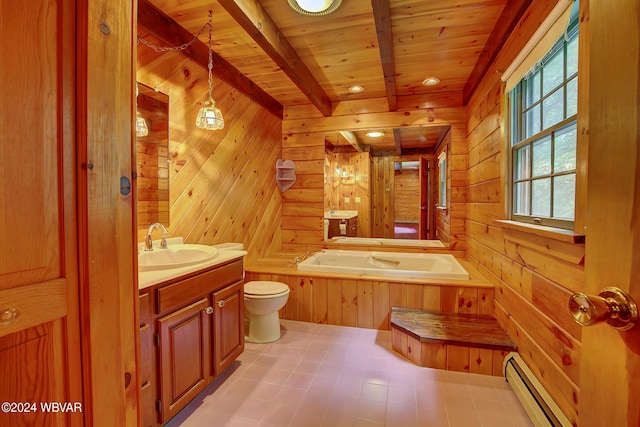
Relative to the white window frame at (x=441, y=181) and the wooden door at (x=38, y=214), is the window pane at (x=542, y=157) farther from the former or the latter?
the white window frame at (x=441, y=181)

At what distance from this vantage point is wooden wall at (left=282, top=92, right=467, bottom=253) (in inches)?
130

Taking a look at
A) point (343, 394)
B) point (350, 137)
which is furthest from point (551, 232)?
point (350, 137)

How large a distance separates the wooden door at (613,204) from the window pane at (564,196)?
43.4 inches

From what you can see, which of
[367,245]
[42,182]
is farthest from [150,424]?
[367,245]

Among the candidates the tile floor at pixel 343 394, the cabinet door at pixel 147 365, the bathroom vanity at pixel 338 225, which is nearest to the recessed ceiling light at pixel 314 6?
the cabinet door at pixel 147 365

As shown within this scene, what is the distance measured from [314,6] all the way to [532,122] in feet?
5.29

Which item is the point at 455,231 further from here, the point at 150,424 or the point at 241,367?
the point at 150,424

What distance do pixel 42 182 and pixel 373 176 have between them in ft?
19.9

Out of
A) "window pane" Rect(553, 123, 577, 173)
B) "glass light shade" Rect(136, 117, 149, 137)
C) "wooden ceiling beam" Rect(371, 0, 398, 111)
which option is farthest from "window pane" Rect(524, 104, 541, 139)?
"glass light shade" Rect(136, 117, 149, 137)

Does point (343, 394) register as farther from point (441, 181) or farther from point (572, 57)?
point (441, 181)

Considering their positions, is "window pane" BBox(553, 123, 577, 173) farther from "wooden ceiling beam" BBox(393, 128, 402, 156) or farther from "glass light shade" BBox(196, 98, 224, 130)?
"wooden ceiling beam" BBox(393, 128, 402, 156)

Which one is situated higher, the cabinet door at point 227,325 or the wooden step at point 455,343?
the cabinet door at point 227,325

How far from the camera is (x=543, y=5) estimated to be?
5.16 feet

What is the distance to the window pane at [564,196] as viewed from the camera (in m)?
1.42
